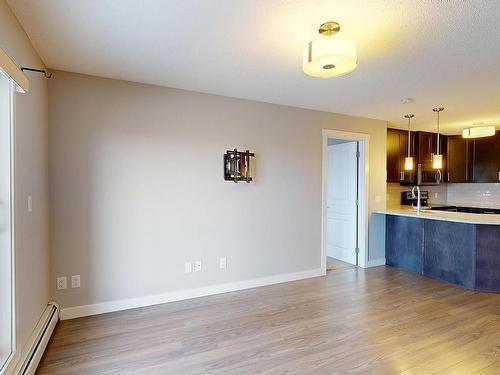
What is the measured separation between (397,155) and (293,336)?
3840mm

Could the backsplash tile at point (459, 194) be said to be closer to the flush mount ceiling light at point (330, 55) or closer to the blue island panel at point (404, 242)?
the blue island panel at point (404, 242)

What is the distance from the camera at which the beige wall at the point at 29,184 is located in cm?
189

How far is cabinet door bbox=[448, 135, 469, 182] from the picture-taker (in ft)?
18.4

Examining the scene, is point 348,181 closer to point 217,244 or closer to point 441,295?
point 441,295

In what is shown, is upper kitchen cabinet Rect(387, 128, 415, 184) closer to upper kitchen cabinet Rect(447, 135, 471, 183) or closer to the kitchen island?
the kitchen island

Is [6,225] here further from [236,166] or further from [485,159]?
[485,159]

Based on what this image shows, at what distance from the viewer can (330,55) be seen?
70.2 inches

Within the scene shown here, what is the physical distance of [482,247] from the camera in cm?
365

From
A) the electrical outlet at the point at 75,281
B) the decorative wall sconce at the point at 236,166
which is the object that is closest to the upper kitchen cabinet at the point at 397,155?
the decorative wall sconce at the point at 236,166

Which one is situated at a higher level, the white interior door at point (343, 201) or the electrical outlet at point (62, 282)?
the white interior door at point (343, 201)

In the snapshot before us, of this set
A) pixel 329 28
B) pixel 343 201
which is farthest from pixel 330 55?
pixel 343 201

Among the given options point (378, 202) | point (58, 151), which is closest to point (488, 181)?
point (378, 202)

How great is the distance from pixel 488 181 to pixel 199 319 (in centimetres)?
573

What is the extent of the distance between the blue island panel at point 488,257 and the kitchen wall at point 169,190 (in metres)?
2.00
